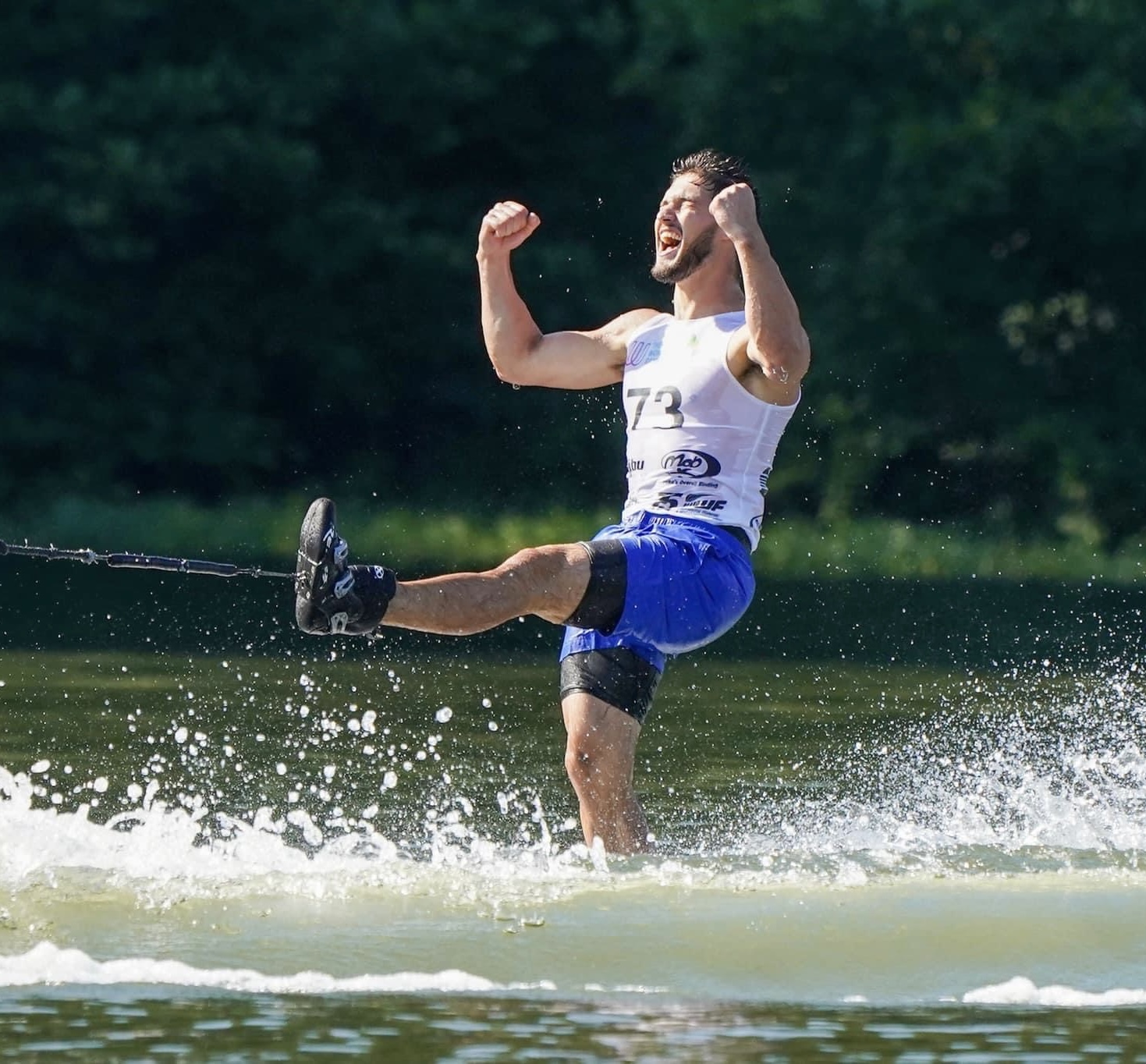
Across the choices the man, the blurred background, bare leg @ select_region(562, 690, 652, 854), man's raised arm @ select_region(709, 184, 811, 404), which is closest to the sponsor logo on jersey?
the man

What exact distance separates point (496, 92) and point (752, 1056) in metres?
25.8

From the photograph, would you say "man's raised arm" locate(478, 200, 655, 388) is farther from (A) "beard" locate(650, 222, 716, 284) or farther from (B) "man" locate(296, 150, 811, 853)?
(A) "beard" locate(650, 222, 716, 284)

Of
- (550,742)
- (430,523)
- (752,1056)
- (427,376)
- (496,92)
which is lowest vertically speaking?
(752,1056)

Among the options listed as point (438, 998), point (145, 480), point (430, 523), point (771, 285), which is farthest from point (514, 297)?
point (145, 480)

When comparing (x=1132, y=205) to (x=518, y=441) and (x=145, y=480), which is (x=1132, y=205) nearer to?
(x=518, y=441)

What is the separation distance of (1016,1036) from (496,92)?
83.8 feet

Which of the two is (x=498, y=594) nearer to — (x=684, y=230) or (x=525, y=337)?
(x=684, y=230)

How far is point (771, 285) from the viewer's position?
6.74 meters

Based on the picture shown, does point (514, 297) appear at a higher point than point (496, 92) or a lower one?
lower

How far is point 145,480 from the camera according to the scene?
93.4 ft

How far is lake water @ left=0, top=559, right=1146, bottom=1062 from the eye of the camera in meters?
5.37

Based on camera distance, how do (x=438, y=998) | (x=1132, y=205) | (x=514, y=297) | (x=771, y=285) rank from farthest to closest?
(x=1132, y=205), (x=514, y=297), (x=771, y=285), (x=438, y=998)

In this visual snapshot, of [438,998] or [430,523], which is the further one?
[430,523]

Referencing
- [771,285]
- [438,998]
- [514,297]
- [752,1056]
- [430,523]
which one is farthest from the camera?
[430,523]
